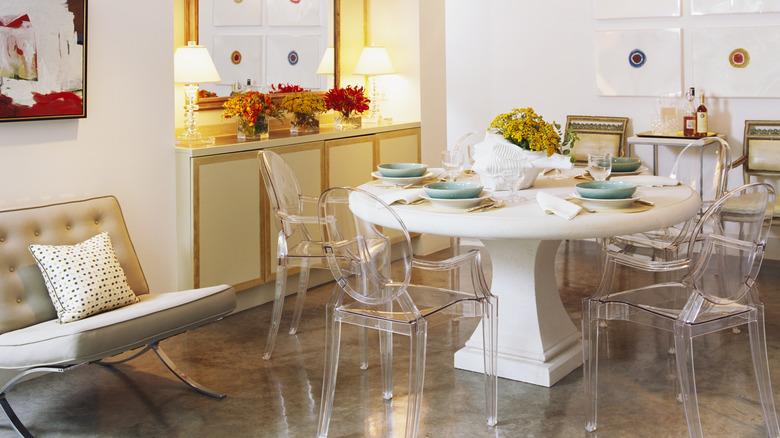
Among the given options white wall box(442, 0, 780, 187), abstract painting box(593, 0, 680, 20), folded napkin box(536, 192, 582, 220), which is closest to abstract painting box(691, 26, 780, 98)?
white wall box(442, 0, 780, 187)

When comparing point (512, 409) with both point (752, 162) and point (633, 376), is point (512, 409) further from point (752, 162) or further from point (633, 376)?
point (752, 162)

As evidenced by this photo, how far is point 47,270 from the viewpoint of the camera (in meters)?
3.06

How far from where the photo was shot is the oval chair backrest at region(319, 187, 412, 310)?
2686 millimetres

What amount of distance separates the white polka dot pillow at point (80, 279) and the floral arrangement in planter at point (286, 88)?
2114 millimetres

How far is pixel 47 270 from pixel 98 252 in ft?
0.70

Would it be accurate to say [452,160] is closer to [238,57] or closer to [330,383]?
[330,383]

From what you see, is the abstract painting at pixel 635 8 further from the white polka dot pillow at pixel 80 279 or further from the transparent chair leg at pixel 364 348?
the white polka dot pillow at pixel 80 279

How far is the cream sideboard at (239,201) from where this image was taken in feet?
13.2

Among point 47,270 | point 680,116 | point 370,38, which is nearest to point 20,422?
point 47,270

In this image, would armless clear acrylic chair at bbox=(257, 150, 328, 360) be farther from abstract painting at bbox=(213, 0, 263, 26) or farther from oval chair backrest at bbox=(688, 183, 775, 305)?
oval chair backrest at bbox=(688, 183, 775, 305)

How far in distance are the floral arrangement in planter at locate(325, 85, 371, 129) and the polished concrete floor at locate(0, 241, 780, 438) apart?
1.61 m

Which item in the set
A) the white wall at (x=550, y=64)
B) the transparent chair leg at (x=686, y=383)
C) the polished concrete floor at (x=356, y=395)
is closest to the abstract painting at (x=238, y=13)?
the polished concrete floor at (x=356, y=395)

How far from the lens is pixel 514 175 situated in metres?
3.17

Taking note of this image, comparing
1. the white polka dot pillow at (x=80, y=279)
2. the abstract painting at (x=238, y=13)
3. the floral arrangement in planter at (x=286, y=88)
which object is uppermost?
the abstract painting at (x=238, y=13)
